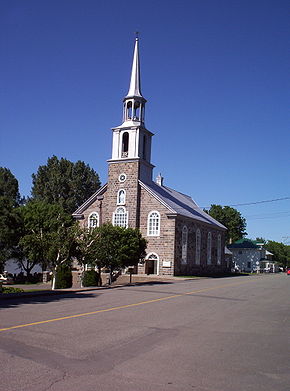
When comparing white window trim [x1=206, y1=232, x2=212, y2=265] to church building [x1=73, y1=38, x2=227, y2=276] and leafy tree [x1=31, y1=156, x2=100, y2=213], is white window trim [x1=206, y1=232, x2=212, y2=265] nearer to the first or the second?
church building [x1=73, y1=38, x2=227, y2=276]

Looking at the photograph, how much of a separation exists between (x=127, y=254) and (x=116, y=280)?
11.1 metres

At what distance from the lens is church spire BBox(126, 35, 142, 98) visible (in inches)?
1929

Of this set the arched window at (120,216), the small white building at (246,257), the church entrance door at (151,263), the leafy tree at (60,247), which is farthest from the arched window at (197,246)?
the small white building at (246,257)

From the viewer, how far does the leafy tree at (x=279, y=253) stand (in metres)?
135

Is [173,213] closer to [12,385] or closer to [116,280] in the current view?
[116,280]

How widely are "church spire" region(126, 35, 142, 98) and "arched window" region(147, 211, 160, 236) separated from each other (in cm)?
1374

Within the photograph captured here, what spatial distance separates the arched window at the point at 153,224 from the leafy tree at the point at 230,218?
42.2 m

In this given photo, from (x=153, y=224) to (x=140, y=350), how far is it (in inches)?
1485

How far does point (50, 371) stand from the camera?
6414mm

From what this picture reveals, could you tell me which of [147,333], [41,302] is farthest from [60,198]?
[147,333]

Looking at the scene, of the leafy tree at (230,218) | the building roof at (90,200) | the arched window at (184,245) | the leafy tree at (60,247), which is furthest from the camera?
the leafy tree at (230,218)

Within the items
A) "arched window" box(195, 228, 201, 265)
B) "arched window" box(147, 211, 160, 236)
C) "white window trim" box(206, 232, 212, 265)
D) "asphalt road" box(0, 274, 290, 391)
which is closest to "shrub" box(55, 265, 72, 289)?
"asphalt road" box(0, 274, 290, 391)

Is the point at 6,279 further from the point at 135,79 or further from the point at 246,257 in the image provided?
the point at 246,257

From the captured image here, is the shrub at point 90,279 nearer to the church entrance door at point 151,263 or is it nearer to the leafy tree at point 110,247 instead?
the leafy tree at point 110,247
